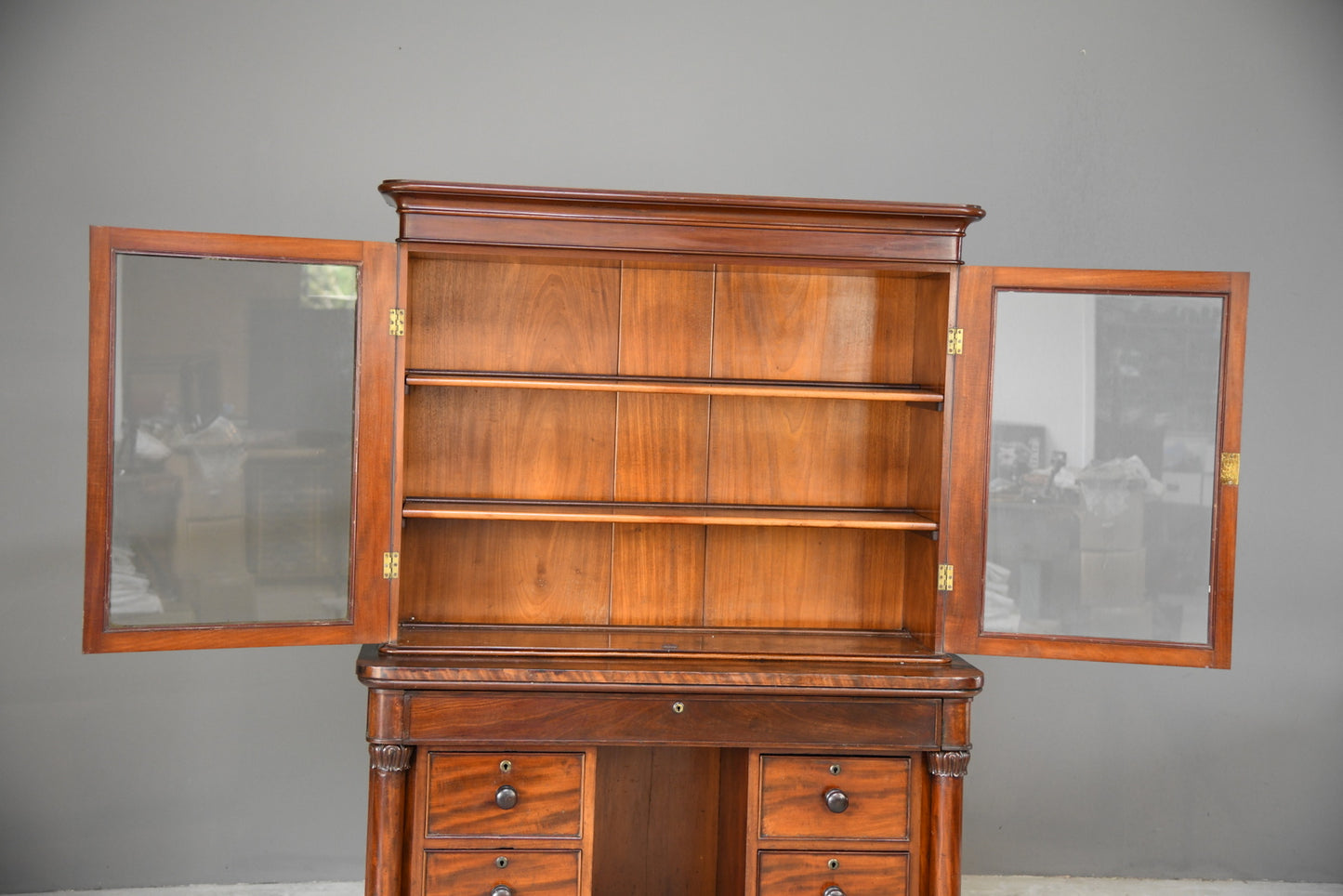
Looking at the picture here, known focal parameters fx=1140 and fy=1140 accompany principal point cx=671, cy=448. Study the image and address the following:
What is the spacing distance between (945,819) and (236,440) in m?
1.87

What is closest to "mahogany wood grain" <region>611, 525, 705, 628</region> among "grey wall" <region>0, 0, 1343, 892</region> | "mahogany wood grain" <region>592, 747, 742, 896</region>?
"mahogany wood grain" <region>592, 747, 742, 896</region>

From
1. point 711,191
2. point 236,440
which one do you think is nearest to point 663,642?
point 236,440

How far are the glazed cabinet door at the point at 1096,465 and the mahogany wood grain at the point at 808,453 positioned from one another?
0.37 meters

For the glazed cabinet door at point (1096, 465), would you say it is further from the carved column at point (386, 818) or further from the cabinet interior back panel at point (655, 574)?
the carved column at point (386, 818)

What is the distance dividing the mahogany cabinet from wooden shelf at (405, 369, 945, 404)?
13 mm

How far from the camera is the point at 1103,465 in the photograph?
9.21ft

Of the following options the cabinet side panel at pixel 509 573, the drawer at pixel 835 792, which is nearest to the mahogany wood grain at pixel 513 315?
the cabinet side panel at pixel 509 573

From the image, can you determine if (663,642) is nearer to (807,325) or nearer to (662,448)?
→ (662,448)

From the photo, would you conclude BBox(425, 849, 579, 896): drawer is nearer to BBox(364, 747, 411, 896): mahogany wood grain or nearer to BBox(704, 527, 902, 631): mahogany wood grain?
BBox(364, 747, 411, 896): mahogany wood grain

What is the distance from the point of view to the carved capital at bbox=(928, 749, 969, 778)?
2699 mm

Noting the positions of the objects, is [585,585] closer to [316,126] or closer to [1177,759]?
[316,126]

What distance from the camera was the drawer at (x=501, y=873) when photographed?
8.70ft

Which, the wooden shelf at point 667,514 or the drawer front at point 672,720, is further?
the wooden shelf at point 667,514

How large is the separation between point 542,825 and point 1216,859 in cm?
234
